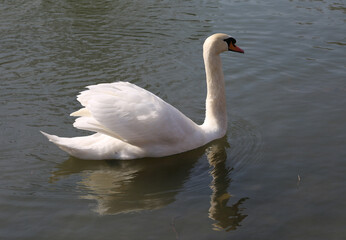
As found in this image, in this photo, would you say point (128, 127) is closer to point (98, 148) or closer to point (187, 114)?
point (98, 148)

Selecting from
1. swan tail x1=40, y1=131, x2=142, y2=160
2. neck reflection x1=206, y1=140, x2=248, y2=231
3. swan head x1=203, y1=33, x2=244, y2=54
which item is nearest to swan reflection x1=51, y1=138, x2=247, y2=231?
neck reflection x1=206, y1=140, x2=248, y2=231

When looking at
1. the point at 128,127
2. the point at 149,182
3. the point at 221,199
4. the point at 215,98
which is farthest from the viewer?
the point at 215,98

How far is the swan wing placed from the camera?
670cm

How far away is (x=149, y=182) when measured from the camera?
6574 mm

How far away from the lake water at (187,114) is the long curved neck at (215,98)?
25 centimetres

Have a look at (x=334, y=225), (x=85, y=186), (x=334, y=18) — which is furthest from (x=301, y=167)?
(x=334, y=18)

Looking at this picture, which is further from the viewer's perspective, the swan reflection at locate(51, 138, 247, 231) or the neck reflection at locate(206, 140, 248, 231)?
the swan reflection at locate(51, 138, 247, 231)

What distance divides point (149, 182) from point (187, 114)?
204 cm

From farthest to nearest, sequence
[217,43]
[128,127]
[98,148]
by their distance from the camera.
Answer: [217,43] → [98,148] → [128,127]

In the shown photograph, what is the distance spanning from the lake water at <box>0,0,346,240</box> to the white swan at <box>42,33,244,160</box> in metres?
0.19

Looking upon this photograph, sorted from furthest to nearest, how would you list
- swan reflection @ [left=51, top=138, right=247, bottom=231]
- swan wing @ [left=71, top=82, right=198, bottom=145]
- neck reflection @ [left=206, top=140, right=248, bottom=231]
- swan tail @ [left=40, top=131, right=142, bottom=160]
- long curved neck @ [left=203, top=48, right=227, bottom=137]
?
1. long curved neck @ [left=203, top=48, right=227, bottom=137]
2. swan tail @ [left=40, top=131, right=142, bottom=160]
3. swan wing @ [left=71, top=82, right=198, bottom=145]
4. swan reflection @ [left=51, top=138, right=247, bottom=231]
5. neck reflection @ [left=206, top=140, right=248, bottom=231]

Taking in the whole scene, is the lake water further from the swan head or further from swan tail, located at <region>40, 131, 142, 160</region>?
the swan head

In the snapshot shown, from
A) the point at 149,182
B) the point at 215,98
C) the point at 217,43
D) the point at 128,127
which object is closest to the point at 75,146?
the point at 128,127

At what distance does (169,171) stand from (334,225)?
2.14 meters
